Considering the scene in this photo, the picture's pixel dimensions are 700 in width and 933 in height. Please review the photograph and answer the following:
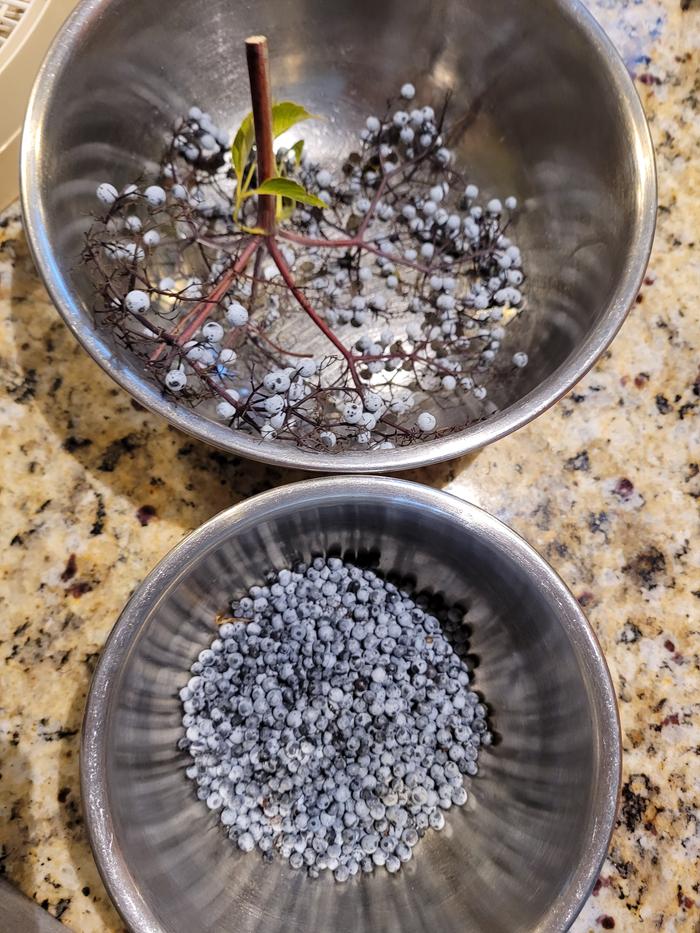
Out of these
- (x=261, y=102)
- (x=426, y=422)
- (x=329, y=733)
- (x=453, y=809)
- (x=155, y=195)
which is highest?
(x=261, y=102)

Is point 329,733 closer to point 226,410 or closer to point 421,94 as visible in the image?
point 226,410

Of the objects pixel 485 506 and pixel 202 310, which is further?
pixel 485 506

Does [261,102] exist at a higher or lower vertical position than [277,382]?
higher

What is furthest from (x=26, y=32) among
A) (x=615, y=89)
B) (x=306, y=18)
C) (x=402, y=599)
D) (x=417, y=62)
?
(x=402, y=599)

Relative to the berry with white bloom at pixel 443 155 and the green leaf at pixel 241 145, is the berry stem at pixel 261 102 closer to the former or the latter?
the green leaf at pixel 241 145

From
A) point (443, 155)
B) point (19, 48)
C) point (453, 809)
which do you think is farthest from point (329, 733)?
point (19, 48)

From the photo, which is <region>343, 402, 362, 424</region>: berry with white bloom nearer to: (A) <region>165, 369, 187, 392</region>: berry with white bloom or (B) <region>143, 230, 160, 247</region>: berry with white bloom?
(A) <region>165, 369, 187, 392</region>: berry with white bloom
